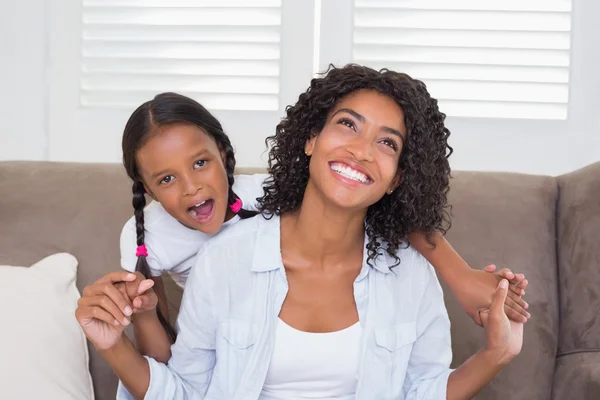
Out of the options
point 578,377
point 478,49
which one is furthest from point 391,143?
point 478,49

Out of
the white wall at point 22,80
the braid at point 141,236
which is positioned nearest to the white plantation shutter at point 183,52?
the white wall at point 22,80

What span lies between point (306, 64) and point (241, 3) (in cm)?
32

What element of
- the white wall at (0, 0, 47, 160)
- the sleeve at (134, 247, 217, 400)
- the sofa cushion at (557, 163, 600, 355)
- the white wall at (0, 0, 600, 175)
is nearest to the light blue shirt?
the sleeve at (134, 247, 217, 400)

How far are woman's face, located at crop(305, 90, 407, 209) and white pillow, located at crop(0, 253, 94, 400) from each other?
2.28 ft

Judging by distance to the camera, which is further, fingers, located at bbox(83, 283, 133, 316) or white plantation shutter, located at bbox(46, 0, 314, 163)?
white plantation shutter, located at bbox(46, 0, 314, 163)

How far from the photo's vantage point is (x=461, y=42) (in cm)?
280

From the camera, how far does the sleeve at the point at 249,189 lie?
1858 millimetres

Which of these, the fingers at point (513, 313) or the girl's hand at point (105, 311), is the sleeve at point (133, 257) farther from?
the fingers at point (513, 313)

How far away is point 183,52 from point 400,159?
144 cm

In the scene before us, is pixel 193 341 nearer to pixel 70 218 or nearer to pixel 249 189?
pixel 249 189

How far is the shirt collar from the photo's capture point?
1678mm

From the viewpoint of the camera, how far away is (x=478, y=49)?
280cm

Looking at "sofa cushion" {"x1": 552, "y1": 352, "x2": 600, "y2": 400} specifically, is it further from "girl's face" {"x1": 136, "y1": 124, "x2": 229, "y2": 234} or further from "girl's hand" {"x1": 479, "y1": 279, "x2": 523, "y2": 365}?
"girl's face" {"x1": 136, "y1": 124, "x2": 229, "y2": 234}

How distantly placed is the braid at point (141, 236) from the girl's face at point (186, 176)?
0.08 meters
